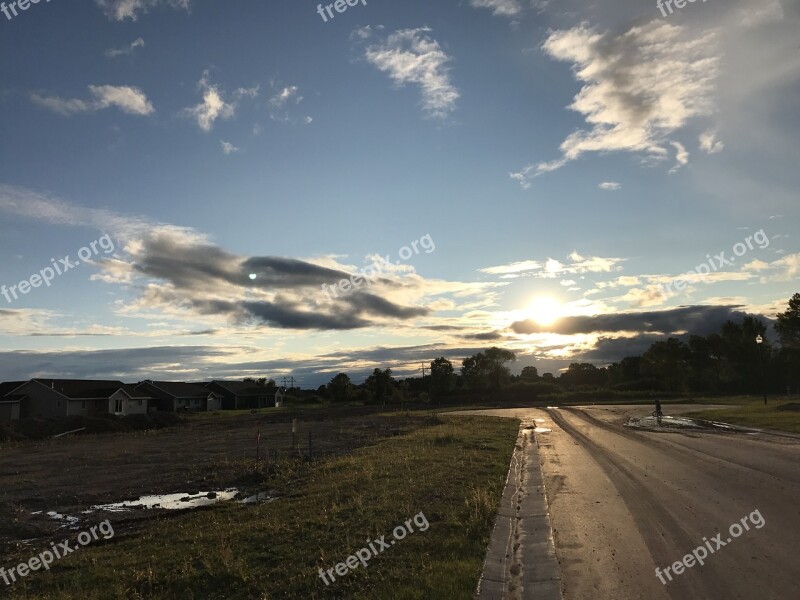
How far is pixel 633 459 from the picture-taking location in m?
17.4

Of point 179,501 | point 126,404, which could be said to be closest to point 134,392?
point 126,404

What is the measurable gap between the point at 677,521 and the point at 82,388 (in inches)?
2695

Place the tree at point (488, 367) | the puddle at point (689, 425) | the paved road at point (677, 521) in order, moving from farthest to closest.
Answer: the tree at point (488, 367) < the puddle at point (689, 425) < the paved road at point (677, 521)

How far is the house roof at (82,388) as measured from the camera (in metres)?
60.9

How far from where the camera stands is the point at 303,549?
8.48 m

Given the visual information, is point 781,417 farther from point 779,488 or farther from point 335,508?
point 335,508

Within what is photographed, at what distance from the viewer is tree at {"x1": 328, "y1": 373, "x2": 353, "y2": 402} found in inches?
4227

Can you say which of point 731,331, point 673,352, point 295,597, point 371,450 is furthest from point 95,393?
point 731,331

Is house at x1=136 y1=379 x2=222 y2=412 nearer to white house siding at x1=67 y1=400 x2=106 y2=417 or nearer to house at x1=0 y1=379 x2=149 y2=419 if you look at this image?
house at x1=0 y1=379 x2=149 y2=419

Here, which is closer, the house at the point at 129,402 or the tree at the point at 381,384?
the house at the point at 129,402

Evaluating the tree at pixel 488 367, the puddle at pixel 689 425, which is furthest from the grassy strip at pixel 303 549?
the tree at pixel 488 367

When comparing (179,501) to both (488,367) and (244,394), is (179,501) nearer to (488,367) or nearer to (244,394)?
(244,394)

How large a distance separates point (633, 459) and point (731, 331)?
10278 cm

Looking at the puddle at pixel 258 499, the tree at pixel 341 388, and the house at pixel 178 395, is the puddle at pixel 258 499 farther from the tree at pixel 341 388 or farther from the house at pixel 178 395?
the tree at pixel 341 388
